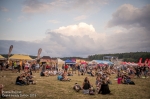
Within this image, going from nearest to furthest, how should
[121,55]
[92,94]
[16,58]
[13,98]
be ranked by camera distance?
1. [13,98]
2. [92,94]
3. [16,58]
4. [121,55]

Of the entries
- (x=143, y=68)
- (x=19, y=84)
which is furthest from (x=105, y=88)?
(x=143, y=68)

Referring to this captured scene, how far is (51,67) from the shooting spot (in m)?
29.7

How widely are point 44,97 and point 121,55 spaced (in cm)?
17097

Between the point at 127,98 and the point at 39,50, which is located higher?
the point at 39,50

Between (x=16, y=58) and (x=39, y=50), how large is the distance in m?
5.80

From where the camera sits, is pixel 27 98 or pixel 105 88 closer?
pixel 27 98

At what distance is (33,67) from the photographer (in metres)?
28.9

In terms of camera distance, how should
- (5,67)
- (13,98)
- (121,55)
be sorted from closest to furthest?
1. (13,98)
2. (5,67)
3. (121,55)

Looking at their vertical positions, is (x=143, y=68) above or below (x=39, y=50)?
below

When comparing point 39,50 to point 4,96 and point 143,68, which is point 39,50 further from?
point 4,96

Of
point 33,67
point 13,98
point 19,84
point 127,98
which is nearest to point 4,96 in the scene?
point 13,98

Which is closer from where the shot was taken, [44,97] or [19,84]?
[44,97]

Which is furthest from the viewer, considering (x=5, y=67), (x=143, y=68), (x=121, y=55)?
(x=121, y=55)

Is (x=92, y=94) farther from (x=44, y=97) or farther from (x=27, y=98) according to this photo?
(x=27, y=98)
